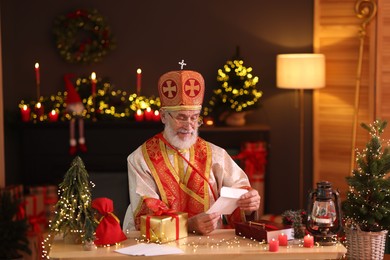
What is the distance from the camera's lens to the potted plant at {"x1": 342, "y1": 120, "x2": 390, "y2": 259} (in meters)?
3.88

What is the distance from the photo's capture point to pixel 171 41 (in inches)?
304

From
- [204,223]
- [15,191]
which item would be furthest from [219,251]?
[15,191]

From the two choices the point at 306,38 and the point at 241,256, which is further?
the point at 306,38

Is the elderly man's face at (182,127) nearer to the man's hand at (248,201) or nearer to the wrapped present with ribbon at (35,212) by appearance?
the man's hand at (248,201)

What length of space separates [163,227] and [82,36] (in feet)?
13.7

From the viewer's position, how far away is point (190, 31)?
771 cm

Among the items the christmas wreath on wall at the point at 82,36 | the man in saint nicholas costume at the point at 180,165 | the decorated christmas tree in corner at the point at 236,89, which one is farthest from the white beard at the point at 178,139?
the christmas wreath on wall at the point at 82,36

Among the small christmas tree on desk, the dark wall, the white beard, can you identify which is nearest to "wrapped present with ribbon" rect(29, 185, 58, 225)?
the dark wall

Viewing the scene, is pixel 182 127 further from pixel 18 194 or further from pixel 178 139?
pixel 18 194

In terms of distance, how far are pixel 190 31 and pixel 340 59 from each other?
4.33 feet

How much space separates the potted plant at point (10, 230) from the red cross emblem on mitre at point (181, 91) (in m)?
2.36

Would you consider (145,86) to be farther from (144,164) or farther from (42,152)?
(144,164)

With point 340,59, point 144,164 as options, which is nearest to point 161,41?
point 340,59

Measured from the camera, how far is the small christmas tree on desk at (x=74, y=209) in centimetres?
359
